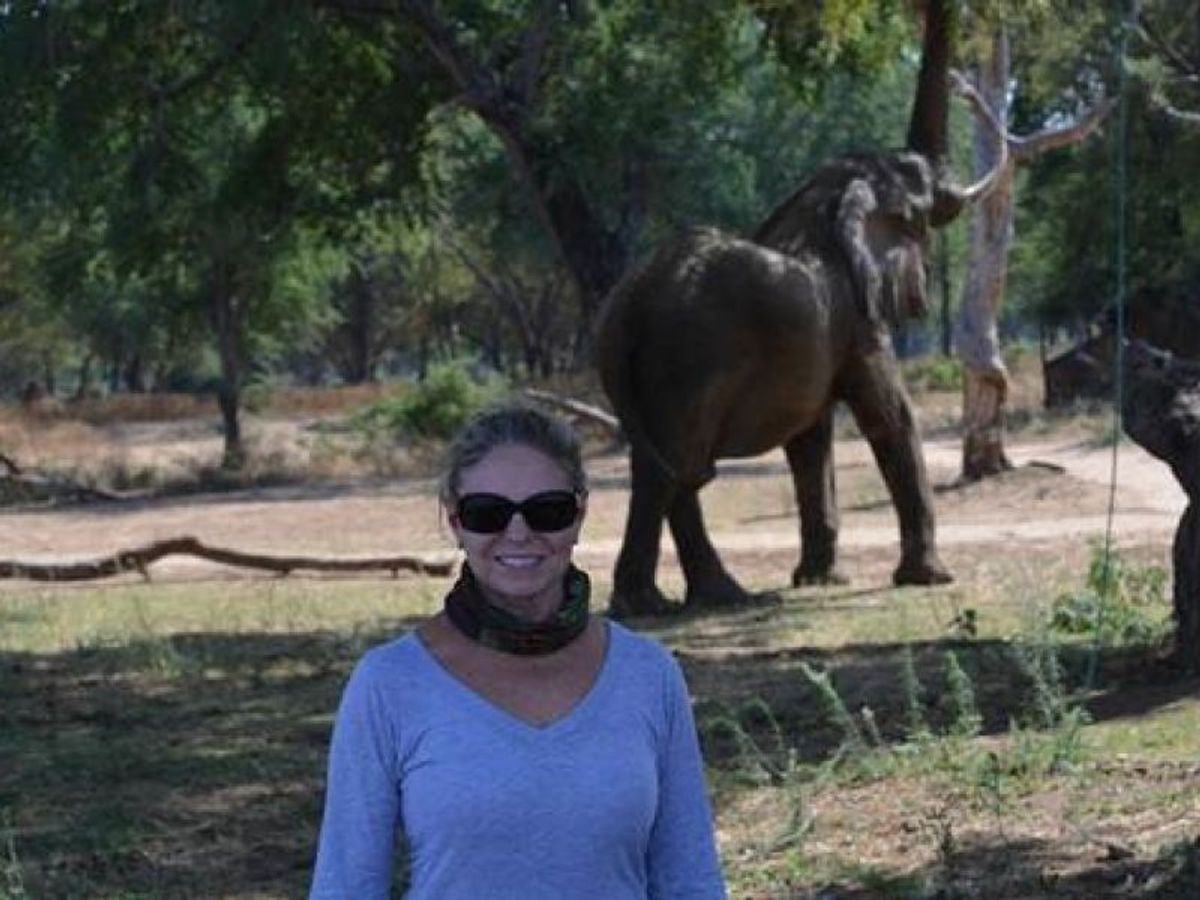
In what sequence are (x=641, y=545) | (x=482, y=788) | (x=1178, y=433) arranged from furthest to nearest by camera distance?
(x=641, y=545) < (x=1178, y=433) < (x=482, y=788)

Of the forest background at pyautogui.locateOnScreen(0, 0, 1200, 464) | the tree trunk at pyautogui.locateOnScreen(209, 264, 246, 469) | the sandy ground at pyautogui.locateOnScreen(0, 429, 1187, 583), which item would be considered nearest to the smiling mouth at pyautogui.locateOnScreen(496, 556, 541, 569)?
the forest background at pyautogui.locateOnScreen(0, 0, 1200, 464)

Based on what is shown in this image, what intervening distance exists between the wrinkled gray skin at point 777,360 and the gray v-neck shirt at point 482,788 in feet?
36.7

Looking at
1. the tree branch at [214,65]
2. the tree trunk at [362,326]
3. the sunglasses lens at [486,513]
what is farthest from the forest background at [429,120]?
the tree trunk at [362,326]

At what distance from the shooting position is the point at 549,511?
3420mm

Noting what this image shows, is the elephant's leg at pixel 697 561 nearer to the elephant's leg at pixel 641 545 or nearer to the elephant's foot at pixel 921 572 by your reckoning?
the elephant's leg at pixel 641 545

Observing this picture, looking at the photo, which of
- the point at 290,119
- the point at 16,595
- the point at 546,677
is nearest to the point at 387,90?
the point at 290,119

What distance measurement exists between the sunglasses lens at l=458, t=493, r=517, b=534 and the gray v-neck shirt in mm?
185

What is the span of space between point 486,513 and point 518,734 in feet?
1.09

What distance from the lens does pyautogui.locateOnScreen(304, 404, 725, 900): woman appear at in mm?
3279

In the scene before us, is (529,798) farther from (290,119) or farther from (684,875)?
(290,119)

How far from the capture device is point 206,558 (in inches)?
781

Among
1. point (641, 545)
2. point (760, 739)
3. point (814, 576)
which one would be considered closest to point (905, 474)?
point (814, 576)

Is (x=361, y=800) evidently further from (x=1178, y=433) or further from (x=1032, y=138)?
(x=1032, y=138)

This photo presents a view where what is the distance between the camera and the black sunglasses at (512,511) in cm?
341
